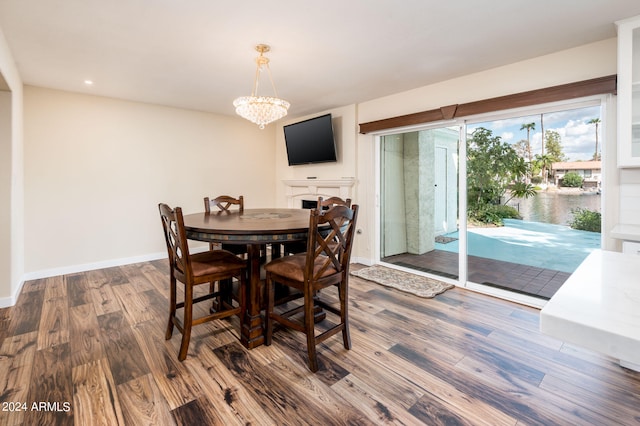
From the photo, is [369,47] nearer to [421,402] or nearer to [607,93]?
[607,93]

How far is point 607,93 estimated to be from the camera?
240cm

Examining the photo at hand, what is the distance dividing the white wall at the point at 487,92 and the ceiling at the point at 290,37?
111 millimetres

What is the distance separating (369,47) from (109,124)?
11.8 feet

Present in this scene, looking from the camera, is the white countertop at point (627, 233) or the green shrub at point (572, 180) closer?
the white countertop at point (627, 233)

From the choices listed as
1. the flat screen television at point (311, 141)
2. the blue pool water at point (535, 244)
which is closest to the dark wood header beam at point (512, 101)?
the flat screen television at point (311, 141)

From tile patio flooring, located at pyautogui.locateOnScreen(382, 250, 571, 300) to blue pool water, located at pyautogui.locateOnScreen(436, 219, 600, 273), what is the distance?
0.22 feet

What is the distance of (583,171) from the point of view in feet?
8.87

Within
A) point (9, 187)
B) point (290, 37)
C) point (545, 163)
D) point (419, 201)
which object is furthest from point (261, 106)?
point (545, 163)

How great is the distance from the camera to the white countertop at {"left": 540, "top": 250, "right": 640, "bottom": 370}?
0.52 metres

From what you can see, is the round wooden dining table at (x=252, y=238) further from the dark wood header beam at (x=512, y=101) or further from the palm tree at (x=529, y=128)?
the palm tree at (x=529, y=128)

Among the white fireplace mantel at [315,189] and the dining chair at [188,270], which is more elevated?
the white fireplace mantel at [315,189]

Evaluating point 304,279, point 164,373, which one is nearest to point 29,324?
point 164,373

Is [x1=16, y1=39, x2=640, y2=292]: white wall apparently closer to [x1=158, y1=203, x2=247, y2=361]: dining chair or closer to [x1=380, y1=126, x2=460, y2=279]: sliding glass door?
[x1=380, y1=126, x2=460, y2=279]: sliding glass door

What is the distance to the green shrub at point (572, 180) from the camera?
2.74 meters
